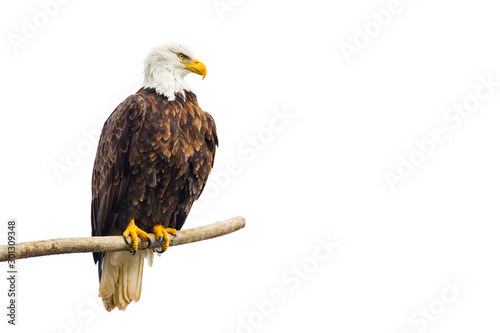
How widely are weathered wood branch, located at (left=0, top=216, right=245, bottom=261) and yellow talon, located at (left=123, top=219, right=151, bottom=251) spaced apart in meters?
0.05

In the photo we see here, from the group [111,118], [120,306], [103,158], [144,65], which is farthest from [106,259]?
[144,65]

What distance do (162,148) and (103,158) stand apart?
0.64 meters

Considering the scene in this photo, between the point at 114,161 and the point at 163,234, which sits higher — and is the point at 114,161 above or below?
above

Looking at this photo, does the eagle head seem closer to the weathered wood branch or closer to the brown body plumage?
the brown body plumage

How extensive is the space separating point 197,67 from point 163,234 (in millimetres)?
1498

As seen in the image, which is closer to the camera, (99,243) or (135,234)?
(99,243)

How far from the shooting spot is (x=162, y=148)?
4891mm

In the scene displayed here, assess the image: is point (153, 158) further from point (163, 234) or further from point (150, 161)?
point (163, 234)

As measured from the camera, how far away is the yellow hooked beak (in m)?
5.21

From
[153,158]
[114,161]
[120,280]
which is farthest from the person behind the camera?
[120,280]

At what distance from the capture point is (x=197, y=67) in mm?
5207

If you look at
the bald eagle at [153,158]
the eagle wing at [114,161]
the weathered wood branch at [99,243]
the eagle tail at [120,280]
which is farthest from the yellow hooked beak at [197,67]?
the eagle tail at [120,280]

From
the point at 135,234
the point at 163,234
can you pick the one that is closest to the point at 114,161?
the point at 135,234

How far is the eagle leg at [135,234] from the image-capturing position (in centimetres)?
493
